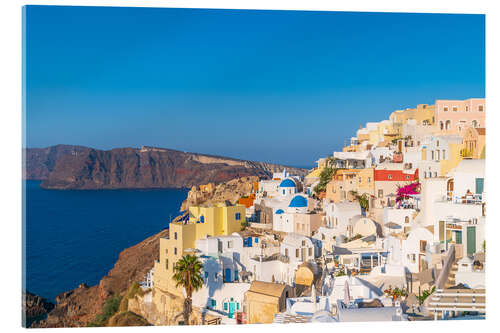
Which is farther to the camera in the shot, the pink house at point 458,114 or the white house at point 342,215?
the pink house at point 458,114

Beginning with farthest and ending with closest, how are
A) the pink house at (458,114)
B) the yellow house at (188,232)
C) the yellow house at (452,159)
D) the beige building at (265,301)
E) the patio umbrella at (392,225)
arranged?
the pink house at (458,114)
the yellow house at (452,159)
the patio umbrella at (392,225)
the yellow house at (188,232)
the beige building at (265,301)

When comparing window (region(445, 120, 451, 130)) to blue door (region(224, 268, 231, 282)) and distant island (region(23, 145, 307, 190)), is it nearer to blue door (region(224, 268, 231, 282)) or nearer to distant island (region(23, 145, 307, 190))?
blue door (region(224, 268, 231, 282))

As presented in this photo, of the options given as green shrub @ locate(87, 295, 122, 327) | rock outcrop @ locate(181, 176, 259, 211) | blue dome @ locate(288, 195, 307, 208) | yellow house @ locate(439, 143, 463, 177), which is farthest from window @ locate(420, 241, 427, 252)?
rock outcrop @ locate(181, 176, 259, 211)

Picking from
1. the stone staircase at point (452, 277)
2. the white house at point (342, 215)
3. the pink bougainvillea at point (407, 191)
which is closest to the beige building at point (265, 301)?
the stone staircase at point (452, 277)

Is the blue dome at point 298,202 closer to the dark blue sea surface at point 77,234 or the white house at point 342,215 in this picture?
the white house at point 342,215

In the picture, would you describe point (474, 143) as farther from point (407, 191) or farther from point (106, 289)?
point (106, 289)

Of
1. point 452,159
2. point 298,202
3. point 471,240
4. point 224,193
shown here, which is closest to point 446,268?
point 471,240
